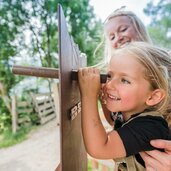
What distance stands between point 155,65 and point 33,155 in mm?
2265

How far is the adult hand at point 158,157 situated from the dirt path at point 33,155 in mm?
1841

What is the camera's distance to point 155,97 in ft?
1.98

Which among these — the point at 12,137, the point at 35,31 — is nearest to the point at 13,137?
the point at 12,137

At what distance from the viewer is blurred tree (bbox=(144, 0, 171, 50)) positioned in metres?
3.13

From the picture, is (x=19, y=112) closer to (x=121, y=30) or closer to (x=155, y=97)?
(x=121, y=30)

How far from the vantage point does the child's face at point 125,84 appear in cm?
56

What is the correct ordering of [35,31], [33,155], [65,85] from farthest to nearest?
1. [35,31]
2. [33,155]
3. [65,85]

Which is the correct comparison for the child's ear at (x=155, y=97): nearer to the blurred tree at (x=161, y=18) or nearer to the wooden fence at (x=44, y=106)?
the blurred tree at (x=161, y=18)

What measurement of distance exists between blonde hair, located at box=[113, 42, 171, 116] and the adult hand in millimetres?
83

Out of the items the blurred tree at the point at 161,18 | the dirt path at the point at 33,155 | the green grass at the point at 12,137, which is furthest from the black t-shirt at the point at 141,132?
the blurred tree at the point at 161,18

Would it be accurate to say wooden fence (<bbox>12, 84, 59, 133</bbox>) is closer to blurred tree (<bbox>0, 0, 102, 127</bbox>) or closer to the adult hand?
blurred tree (<bbox>0, 0, 102, 127</bbox>)

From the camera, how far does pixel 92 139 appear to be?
509mm

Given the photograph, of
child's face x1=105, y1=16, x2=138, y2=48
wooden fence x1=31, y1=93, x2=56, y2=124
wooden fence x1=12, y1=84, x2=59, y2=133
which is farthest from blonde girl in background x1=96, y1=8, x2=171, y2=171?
wooden fence x1=31, y1=93, x2=56, y2=124

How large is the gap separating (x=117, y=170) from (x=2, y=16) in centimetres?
306
